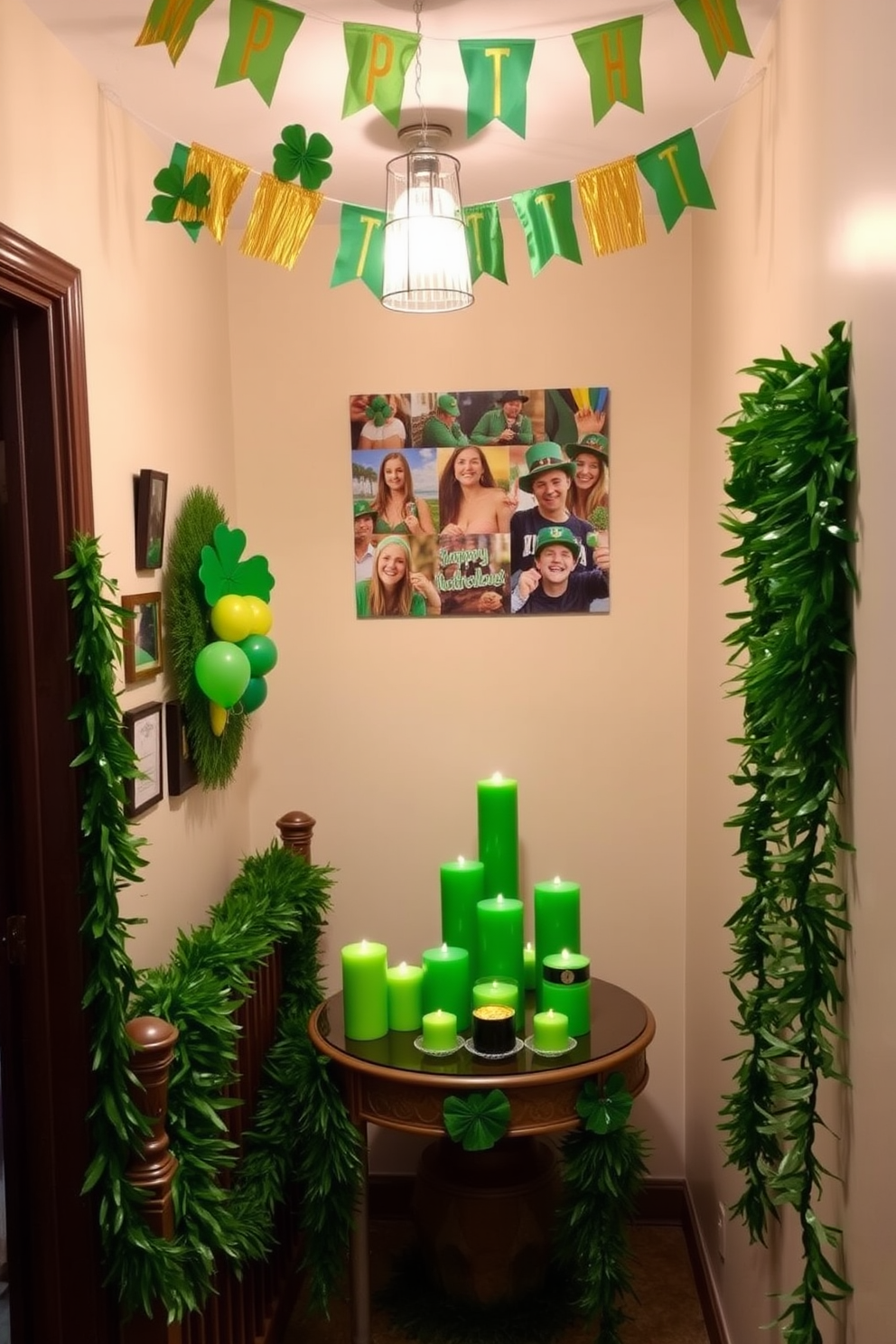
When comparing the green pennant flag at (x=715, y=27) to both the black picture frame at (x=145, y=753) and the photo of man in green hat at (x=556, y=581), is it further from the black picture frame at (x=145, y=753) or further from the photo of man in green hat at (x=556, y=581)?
the black picture frame at (x=145, y=753)

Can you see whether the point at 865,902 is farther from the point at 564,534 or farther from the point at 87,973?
the point at 564,534

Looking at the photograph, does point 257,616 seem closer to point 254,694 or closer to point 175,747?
point 254,694

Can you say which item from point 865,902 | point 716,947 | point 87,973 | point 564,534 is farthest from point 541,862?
point 865,902

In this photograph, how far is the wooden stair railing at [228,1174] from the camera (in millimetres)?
1729

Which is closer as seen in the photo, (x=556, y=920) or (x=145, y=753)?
(x=145, y=753)

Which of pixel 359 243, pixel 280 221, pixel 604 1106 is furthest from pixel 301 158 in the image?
pixel 604 1106

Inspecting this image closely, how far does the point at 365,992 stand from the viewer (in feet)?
7.60

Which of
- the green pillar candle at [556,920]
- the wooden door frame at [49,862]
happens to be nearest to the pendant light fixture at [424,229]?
the wooden door frame at [49,862]

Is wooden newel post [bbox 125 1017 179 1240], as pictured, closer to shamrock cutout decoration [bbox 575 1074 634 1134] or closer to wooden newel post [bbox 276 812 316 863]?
shamrock cutout decoration [bbox 575 1074 634 1134]

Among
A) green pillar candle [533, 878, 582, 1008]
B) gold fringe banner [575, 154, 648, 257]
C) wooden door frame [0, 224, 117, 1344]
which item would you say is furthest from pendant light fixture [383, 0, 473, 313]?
green pillar candle [533, 878, 582, 1008]

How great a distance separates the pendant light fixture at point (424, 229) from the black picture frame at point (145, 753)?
34.8 inches

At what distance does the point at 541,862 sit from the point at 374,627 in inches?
29.1

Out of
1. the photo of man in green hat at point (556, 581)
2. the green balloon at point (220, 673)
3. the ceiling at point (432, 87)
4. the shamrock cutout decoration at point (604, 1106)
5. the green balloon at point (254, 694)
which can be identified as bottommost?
the shamrock cutout decoration at point (604, 1106)

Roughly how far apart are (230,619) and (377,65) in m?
1.12
